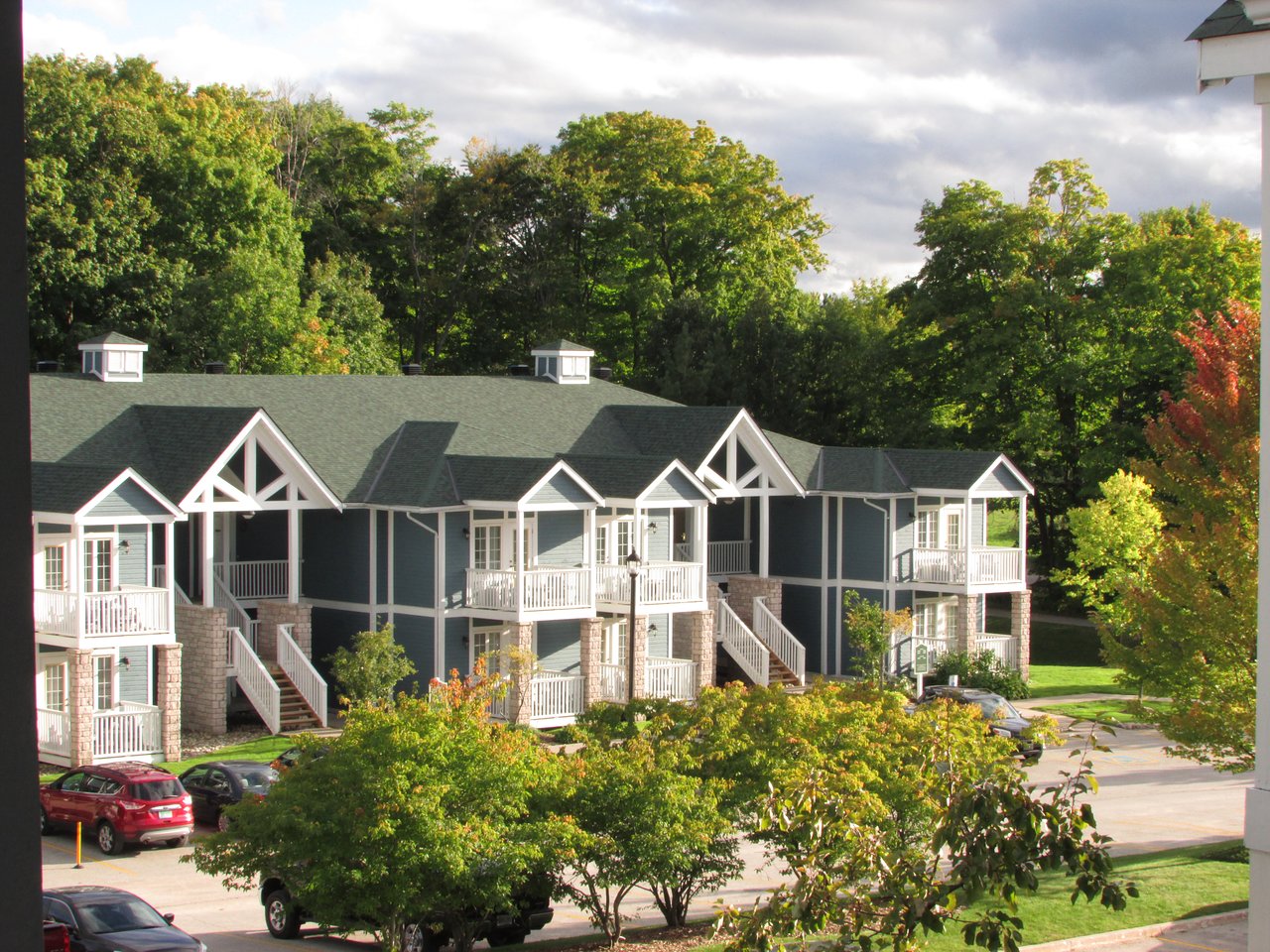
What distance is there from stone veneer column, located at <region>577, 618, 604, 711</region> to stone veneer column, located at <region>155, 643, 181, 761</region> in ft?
32.7

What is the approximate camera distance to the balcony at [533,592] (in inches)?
1454

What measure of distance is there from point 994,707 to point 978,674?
8443 mm

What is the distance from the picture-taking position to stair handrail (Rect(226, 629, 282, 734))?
3503cm

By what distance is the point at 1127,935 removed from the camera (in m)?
20.1

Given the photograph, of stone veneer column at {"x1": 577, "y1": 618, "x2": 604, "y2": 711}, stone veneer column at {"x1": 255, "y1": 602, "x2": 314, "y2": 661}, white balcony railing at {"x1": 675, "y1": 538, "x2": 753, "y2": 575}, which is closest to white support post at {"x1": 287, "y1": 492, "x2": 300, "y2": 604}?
stone veneer column at {"x1": 255, "y1": 602, "x2": 314, "y2": 661}

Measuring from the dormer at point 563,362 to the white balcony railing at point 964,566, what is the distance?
11809 mm

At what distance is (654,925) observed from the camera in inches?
880

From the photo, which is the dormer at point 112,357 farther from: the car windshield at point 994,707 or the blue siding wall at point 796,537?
the car windshield at point 994,707

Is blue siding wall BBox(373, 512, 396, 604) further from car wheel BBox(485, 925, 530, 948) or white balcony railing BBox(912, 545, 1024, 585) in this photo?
car wheel BBox(485, 925, 530, 948)

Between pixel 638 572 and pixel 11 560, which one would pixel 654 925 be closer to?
pixel 638 572

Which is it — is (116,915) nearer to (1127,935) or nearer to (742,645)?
(1127,935)

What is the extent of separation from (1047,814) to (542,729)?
2932 cm

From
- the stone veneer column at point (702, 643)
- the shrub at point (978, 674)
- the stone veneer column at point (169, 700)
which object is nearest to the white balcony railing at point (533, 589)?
the stone veneer column at point (702, 643)

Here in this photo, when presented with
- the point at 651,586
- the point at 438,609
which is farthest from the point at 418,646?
the point at 651,586
